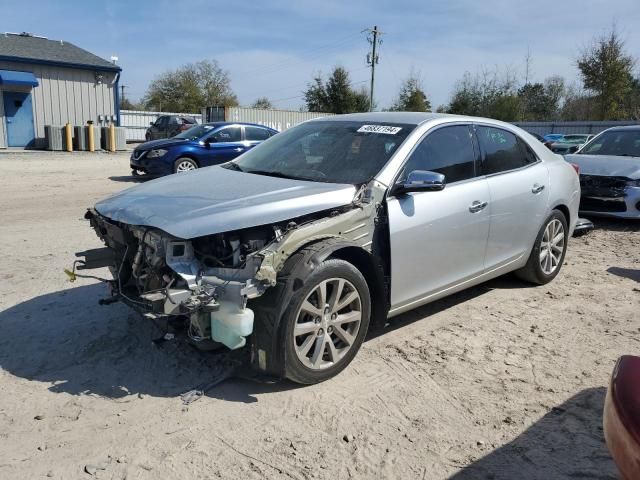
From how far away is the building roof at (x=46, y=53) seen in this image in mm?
24244

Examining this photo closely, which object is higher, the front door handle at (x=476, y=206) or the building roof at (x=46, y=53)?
the building roof at (x=46, y=53)

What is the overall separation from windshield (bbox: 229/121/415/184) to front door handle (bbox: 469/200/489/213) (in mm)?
796

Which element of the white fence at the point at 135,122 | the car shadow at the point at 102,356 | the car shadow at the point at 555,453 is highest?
the white fence at the point at 135,122

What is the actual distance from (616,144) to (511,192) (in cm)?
616

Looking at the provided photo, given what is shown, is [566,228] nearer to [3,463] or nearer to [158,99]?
[3,463]

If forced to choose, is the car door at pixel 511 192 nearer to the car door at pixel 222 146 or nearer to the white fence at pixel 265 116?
the car door at pixel 222 146

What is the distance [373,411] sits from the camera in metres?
3.38

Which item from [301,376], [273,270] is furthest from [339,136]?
[301,376]

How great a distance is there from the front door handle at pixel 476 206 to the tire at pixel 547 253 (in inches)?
46.3

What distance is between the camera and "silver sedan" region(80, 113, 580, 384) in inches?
131

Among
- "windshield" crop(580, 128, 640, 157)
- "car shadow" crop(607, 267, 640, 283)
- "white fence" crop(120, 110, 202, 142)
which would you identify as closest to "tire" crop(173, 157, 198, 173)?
"windshield" crop(580, 128, 640, 157)

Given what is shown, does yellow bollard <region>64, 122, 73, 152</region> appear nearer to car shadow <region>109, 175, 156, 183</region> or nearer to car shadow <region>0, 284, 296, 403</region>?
car shadow <region>109, 175, 156, 183</region>

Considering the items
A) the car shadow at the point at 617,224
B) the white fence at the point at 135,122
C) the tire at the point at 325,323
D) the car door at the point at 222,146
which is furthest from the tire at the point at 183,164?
the white fence at the point at 135,122

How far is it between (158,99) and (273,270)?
203 feet
